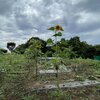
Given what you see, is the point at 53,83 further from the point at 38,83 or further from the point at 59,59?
the point at 59,59

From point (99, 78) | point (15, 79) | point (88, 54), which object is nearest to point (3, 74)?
point (15, 79)

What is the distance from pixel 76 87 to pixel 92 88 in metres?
0.34

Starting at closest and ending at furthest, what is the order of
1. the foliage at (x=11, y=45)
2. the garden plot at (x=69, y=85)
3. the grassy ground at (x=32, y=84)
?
the grassy ground at (x=32, y=84) → the garden plot at (x=69, y=85) → the foliage at (x=11, y=45)

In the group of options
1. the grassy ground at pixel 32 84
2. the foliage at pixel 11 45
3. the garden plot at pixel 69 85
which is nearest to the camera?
the grassy ground at pixel 32 84

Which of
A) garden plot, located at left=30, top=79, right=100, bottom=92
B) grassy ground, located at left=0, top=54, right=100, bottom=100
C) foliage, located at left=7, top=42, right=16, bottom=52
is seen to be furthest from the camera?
foliage, located at left=7, top=42, right=16, bottom=52

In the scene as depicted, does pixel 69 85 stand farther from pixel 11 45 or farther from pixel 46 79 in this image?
pixel 11 45

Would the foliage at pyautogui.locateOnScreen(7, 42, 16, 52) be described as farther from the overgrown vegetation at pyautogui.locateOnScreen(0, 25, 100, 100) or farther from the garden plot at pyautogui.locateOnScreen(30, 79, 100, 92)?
the garden plot at pyautogui.locateOnScreen(30, 79, 100, 92)

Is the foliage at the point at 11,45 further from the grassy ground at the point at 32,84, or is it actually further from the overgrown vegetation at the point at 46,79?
the grassy ground at the point at 32,84

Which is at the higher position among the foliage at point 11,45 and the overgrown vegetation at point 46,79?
the foliage at point 11,45

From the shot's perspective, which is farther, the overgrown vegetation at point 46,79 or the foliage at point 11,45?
the foliage at point 11,45

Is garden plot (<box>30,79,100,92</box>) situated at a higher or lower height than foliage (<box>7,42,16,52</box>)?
lower

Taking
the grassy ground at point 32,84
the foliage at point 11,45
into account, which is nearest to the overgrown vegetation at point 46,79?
the grassy ground at point 32,84

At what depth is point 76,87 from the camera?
4.38 metres

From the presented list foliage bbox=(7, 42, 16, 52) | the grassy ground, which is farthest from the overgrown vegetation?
foliage bbox=(7, 42, 16, 52)
